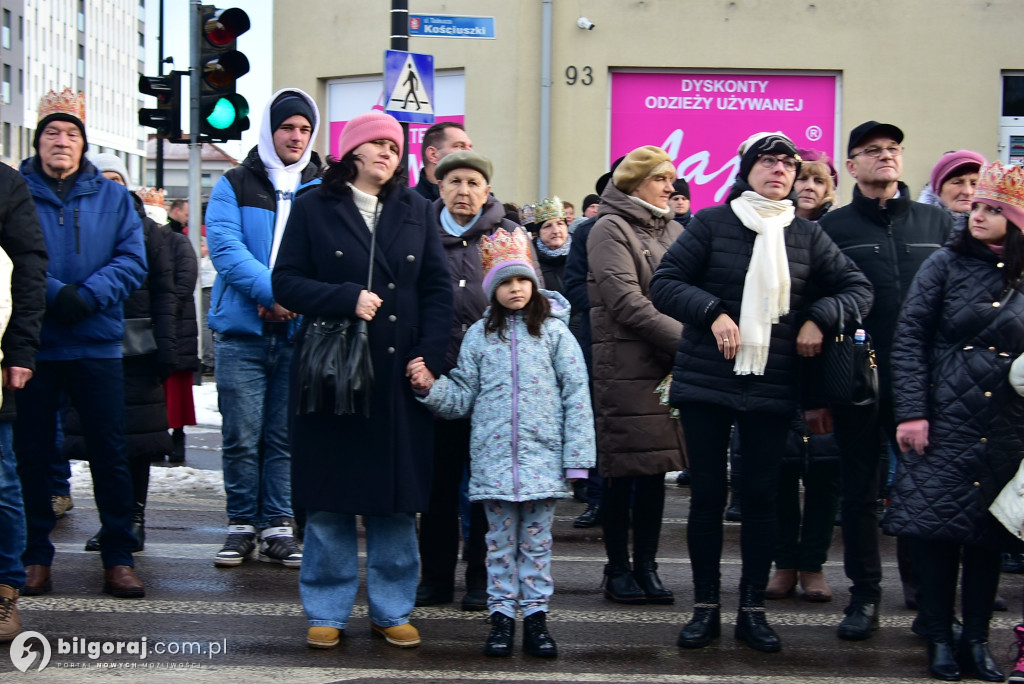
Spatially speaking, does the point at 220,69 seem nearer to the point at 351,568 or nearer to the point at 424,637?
the point at 351,568

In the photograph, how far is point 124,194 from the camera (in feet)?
21.8

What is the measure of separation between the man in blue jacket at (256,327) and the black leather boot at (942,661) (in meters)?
3.41

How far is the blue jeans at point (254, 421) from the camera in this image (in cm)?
705

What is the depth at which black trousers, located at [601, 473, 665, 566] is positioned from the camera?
651 centimetres

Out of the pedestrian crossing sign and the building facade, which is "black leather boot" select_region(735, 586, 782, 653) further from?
the building facade

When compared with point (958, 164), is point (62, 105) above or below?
above

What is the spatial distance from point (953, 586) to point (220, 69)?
8640 mm

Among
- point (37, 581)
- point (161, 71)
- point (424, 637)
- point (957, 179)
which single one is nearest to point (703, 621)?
point (424, 637)

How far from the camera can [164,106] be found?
41.5ft

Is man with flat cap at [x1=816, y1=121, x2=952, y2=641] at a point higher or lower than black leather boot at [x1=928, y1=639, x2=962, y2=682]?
higher

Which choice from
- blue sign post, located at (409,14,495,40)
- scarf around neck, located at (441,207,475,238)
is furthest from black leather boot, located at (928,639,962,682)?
blue sign post, located at (409,14,495,40)

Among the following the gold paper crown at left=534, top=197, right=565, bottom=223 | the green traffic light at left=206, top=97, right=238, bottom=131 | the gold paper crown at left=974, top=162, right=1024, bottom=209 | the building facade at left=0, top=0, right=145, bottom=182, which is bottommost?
the gold paper crown at left=974, top=162, right=1024, bottom=209

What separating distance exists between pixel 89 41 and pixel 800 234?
105093mm

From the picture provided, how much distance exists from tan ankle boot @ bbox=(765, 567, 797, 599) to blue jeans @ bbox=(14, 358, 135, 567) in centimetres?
322
